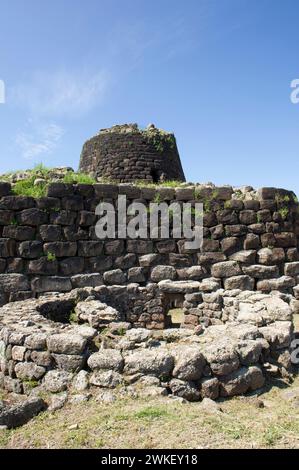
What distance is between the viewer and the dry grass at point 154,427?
10.1 feet

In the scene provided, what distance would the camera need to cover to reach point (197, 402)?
3.98 m

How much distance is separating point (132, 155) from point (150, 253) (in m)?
6.94

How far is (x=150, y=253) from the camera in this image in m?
8.34

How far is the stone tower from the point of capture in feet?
46.9

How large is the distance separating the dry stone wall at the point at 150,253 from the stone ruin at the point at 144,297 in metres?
0.02

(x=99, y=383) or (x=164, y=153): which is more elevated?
(x=164, y=153)

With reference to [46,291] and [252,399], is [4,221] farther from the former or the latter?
[252,399]

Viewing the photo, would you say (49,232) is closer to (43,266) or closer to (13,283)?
(43,266)

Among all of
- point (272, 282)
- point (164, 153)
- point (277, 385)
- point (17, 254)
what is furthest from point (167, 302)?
point (164, 153)

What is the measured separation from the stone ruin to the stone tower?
5.64 metres

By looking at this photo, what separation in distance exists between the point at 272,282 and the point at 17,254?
5.35 m

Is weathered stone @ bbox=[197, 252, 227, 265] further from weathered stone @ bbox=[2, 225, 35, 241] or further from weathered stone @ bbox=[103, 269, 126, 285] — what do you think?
weathered stone @ bbox=[2, 225, 35, 241]

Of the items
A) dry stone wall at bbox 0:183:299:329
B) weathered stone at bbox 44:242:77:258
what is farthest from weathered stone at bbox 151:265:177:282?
weathered stone at bbox 44:242:77:258
